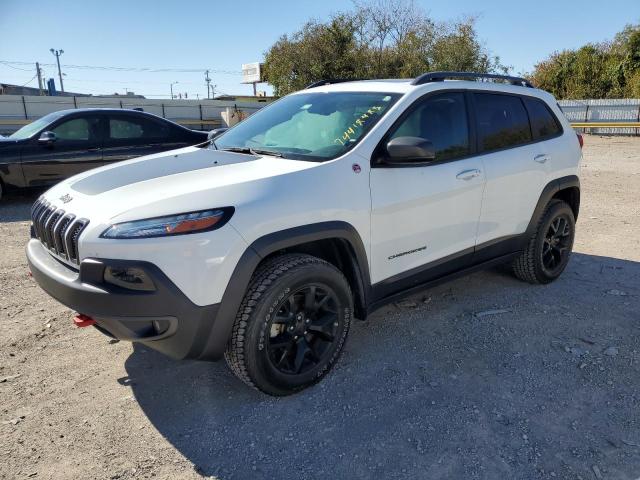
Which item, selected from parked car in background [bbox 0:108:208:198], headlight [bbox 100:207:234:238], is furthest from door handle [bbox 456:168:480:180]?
parked car in background [bbox 0:108:208:198]

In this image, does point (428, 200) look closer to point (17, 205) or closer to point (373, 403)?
point (373, 403)

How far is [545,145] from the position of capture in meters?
4.34

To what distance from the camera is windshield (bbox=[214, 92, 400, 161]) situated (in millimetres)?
3129

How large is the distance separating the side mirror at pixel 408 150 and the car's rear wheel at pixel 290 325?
0.77 m

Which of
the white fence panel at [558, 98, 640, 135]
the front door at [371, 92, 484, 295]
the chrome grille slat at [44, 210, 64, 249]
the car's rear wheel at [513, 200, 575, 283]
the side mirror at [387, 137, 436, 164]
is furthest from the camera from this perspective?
the white fence panel at [558, 98, 640, 135]

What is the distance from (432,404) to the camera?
9.33 feet

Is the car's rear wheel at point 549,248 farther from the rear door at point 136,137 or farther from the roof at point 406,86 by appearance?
the rear door at point 136,137

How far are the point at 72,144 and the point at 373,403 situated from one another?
270 inches

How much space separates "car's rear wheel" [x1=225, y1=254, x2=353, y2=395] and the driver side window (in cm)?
112

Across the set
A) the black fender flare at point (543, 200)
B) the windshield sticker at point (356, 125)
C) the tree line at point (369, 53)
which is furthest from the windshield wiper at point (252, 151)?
the tree line at point (369, 53)

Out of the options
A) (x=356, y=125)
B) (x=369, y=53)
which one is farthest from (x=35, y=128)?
(x=369, y=53)

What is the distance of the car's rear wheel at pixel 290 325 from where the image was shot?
264 centimetres

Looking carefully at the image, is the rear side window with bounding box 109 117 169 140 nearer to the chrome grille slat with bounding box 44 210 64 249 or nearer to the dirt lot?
the dirt lot

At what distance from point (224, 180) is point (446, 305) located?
234 cm
